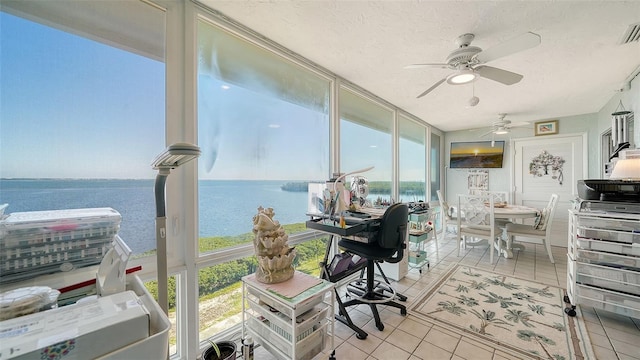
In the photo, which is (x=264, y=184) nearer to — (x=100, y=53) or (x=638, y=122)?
(x=100, y=53)

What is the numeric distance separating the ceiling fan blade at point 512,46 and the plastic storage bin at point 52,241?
249cm

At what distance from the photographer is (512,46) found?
1.61m

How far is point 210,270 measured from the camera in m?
1.73

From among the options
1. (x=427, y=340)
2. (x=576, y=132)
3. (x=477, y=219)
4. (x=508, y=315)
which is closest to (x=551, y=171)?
(x=576, y=132)

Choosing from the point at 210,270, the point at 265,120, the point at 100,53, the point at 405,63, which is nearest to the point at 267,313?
the point at 210,270

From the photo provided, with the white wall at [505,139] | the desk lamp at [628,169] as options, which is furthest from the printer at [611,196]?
the white wall at [505,139]

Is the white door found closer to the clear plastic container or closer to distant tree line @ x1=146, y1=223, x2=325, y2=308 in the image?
distant tree line @ x1=146, y1=223, x2=325, y2=308

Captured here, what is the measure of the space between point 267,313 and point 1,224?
121 cm

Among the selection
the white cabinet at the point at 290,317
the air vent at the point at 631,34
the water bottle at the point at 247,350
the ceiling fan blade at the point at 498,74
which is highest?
the air vent at the point at 631,34

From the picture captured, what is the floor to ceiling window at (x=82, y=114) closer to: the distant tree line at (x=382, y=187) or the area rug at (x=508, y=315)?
→ the distant tree line at (x=382, y=187)

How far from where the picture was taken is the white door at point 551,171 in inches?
167

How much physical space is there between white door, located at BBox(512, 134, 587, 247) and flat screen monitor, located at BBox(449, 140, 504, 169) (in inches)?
11.3

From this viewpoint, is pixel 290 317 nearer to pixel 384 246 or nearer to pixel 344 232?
pixel 344 232

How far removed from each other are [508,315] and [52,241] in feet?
10.4
